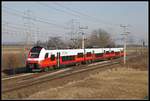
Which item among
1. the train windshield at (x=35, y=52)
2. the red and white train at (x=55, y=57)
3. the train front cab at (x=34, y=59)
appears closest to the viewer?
the train front cab at (x=34, y=59)

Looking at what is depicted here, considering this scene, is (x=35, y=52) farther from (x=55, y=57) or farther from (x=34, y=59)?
(x=55, y=57)

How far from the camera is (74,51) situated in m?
45.8

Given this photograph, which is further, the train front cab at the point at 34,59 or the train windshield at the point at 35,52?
the train windshield at the point at 35,52

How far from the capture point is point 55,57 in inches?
1547

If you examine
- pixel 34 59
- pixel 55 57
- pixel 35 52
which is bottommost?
pixel 34 59

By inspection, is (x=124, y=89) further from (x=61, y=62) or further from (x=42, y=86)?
(x=61, y=62)

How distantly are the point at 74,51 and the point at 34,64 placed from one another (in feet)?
35.4

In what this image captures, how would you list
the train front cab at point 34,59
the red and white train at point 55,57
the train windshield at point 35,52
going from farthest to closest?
1. the train windshield at point 35,52
2. the red and white train at point 55,57
3. the train front cab at point 34,59

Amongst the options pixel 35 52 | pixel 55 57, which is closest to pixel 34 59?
pixel 35 52

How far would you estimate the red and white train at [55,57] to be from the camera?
1423 inches

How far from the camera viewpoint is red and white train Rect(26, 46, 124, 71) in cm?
3616

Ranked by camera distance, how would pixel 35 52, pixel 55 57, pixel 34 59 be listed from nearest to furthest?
pixel 34 59 → pixel 35 52 → pixel 55 57

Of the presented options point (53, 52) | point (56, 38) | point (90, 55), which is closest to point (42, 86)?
point (53, 52)

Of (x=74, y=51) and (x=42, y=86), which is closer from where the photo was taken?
(x=42, y=86)
